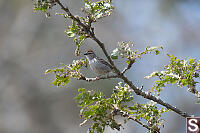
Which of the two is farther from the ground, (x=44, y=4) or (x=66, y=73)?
(x=44, y=4)

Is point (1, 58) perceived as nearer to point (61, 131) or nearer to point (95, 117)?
point (61, 131)

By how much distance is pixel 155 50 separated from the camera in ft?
6.00

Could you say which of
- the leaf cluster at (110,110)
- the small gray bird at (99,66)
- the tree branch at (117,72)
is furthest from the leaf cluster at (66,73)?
the small gray bird at (99,66)

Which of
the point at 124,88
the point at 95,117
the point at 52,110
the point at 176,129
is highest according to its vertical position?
the point at 52,110

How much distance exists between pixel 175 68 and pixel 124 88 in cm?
29

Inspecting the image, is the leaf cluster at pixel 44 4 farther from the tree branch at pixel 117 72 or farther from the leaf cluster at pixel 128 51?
the leaf cluster at pixel 128 51

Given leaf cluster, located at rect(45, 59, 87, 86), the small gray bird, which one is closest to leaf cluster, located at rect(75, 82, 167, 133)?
leaf cluster, located at rect(45, 59, 87, 86)

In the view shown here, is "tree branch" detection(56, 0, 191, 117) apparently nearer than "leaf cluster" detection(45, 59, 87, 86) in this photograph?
Yes

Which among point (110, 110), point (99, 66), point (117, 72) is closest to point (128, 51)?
point (117, 72)

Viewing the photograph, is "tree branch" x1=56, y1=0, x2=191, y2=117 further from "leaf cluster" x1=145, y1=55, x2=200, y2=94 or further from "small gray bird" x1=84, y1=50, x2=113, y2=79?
"small gray bird" x1=84, y1=50, x2=113, y2=79

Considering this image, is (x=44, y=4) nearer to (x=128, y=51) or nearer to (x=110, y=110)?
(x=128, y=51)

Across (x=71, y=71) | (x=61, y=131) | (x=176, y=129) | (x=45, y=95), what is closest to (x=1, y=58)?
(x=45, y=95)

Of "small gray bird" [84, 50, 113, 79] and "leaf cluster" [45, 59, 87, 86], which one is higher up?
"small gray bird" [84, 50, 113, 79]

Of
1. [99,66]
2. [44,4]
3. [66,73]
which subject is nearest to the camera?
[44,4]
